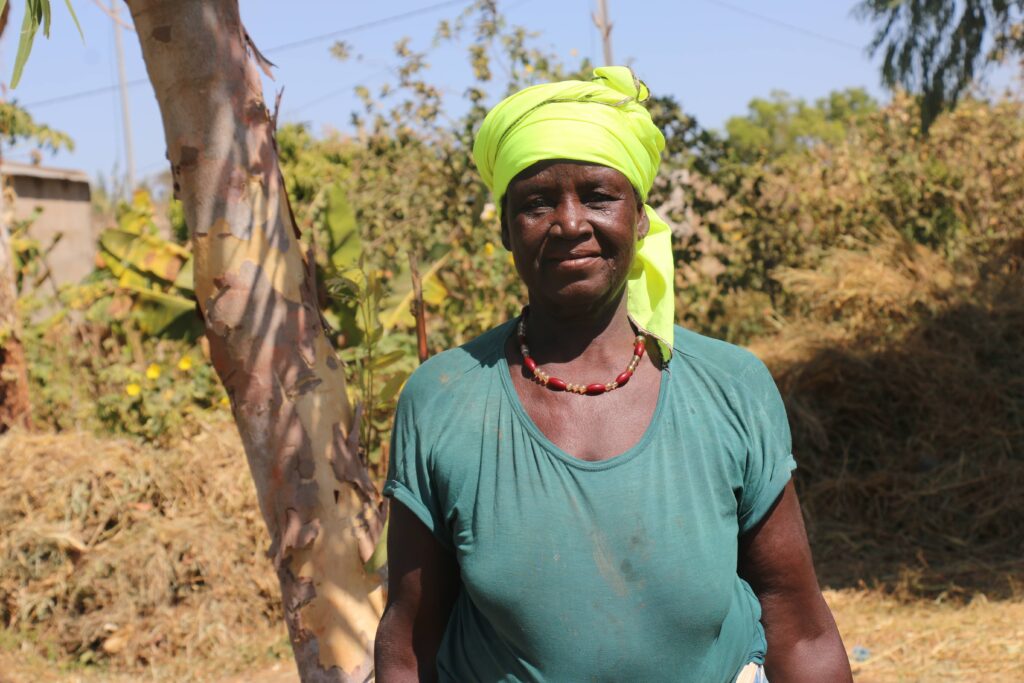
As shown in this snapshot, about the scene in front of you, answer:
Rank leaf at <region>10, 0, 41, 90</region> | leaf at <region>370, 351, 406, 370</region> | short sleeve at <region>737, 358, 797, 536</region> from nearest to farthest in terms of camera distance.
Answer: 1. leaf at <region>10, 0, 41, 90</region>
2. short sleeve at <region>737, 358, 797, 536</region>
3. leaf at <region>370, 351, 406, 370</region>

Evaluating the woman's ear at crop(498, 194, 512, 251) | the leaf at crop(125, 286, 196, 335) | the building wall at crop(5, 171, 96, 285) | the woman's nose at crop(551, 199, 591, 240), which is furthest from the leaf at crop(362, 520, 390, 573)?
the building wall at crop(5, 171, 96, 285)

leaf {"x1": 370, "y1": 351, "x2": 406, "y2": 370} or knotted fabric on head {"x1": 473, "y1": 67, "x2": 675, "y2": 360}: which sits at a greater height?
knotted fabric on head {"x1": 473, "y1": 67, "x2": 675, "y2": 360}

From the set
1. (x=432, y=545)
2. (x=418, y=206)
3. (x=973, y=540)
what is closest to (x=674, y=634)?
(x=432, y=545)

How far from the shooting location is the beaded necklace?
159 cm

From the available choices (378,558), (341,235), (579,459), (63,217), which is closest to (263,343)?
(378,558)

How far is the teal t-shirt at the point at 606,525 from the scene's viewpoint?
57.3 inches

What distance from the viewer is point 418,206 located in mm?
6977

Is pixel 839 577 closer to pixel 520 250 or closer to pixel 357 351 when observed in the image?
pixel 357 351

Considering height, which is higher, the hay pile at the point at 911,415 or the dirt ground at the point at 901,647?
the hay pile at the point at 911,415

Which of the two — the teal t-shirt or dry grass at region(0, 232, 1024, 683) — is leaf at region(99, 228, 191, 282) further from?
the teal t-shirt

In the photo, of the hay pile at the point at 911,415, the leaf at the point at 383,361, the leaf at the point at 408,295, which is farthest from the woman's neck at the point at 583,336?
the hay pile at the point at 911,415

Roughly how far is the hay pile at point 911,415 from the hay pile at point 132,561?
292 cm

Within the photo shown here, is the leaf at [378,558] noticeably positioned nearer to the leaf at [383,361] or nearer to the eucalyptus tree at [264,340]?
the eucalyptus tree at [264,340]

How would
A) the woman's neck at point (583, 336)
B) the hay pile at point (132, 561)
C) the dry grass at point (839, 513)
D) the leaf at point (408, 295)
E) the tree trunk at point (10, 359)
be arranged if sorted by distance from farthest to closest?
the tree trunk at point (10, 359)
the leaf at point (408, 295)
the hay pile at point (132, 561)
the dry grass at point (839, 513)
the woman's neck at point (583, 336)
